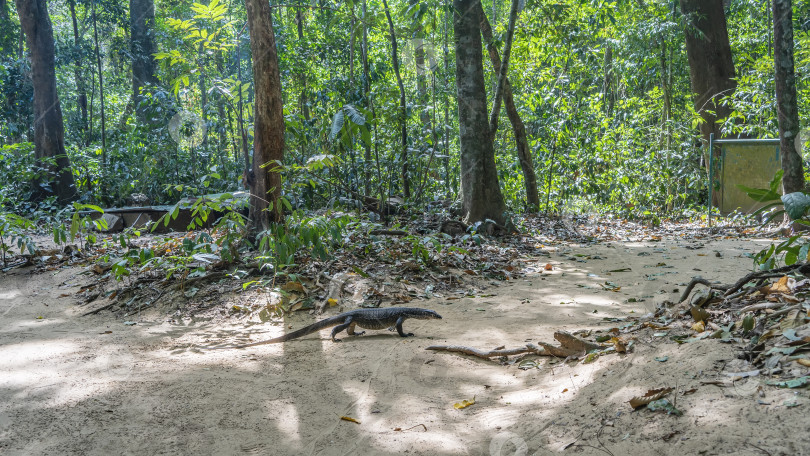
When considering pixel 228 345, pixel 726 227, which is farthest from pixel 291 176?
pixel 726 227

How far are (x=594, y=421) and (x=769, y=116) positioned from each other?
36.6ft

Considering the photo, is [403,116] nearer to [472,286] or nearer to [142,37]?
[472,286]

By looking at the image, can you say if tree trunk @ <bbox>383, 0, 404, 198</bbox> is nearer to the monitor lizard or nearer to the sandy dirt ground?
the sandy dirt ground

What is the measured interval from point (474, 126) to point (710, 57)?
7100 millimetres

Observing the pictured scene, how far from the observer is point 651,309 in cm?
454

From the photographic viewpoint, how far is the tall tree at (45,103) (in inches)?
452

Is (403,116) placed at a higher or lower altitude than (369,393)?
higher

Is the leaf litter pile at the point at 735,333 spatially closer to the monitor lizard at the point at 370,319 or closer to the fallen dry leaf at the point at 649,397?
the fallen dry leaf at the point at 649,397

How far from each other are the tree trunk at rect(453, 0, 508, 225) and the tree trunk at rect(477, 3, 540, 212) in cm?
236

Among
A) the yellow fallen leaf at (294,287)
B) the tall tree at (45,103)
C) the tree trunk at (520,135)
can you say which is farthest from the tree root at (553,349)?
the tall tree at (45,103)

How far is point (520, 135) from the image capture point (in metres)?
11.3

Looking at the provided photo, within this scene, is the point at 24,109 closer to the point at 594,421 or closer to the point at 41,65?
the point at 41,65

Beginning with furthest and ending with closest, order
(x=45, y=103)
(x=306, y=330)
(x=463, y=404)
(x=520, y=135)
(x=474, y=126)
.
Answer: (x=45, y=103)
(x=520, y=135)
(x=474, y=126)
(x=306, y=330)
(x=463, y=404)

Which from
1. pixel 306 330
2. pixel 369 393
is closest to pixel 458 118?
pixel 306 330
